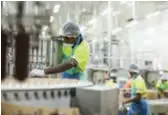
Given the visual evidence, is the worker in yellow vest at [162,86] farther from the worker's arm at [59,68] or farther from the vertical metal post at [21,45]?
the vertical metal post at [21,45]

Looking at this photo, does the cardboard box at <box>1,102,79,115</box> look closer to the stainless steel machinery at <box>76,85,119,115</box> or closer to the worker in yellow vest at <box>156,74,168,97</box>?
the stainless steel machinery at <box>76,85,119,115</box>

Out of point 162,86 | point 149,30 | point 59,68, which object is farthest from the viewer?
point 149,30

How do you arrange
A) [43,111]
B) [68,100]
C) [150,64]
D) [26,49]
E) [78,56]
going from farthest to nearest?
1. [150,64]
2. [78,56]
3. [68,100]
4. [43,111]
5. [26,49]

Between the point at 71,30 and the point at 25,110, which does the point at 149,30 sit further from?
the point at 25,110

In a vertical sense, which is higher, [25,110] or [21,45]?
[21,45]

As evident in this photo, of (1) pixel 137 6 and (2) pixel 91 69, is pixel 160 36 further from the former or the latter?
(2) pixel 91 69

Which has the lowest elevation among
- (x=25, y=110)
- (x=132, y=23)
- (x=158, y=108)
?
(x=158, y=108)

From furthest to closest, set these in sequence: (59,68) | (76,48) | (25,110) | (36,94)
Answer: (76,48) → (59,68) → (36,94) → (25,110)

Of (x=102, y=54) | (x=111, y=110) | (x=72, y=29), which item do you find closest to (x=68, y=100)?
(x=111, y=110)

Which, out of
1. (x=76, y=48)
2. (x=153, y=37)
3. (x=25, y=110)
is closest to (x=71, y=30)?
(x=76, y=48)

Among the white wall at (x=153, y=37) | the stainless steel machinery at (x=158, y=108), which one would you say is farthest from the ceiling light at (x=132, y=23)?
the stainless steel machinery at (x=158, y=108)

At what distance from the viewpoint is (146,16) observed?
8.23m

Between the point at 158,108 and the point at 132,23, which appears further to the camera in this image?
the point at 132,23

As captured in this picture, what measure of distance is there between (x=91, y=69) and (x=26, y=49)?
15.0 feet
